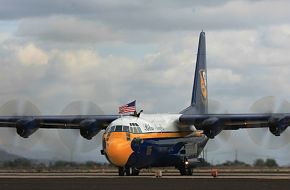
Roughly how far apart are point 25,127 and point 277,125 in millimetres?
21029

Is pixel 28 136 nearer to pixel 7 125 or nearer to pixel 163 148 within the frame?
pixel 7 125

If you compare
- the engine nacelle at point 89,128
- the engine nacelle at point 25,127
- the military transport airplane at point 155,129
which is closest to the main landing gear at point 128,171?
the military transport airplane at point 155,129

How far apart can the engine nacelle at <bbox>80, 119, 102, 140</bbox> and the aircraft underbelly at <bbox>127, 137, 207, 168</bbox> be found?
733 centimetres

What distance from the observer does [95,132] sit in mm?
58375

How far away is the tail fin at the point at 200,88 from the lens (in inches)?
2500

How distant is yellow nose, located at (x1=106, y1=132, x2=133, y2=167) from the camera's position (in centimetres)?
4853

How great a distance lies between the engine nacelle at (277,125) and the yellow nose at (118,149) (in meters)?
12.0

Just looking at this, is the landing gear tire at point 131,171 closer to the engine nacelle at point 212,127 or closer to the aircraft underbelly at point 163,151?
the aircraft underbelly at point 163,151

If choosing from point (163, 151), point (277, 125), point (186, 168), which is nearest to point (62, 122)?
point (163, 151)

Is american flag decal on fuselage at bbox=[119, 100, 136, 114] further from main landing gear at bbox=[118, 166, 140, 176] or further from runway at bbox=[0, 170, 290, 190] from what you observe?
runway at bbox=[0, 170, 290, 190]

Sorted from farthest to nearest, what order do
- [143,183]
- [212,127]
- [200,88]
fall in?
[200,88] < [212,127] < [143,183]

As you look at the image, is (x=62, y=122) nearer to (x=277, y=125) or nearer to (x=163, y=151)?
(x=163, y=151)

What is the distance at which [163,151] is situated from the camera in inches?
2093

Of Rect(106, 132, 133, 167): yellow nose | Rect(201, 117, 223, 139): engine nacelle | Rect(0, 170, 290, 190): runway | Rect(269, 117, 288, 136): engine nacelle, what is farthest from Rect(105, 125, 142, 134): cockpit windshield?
Rect(269, 117, 288, 136): engine nacelle
